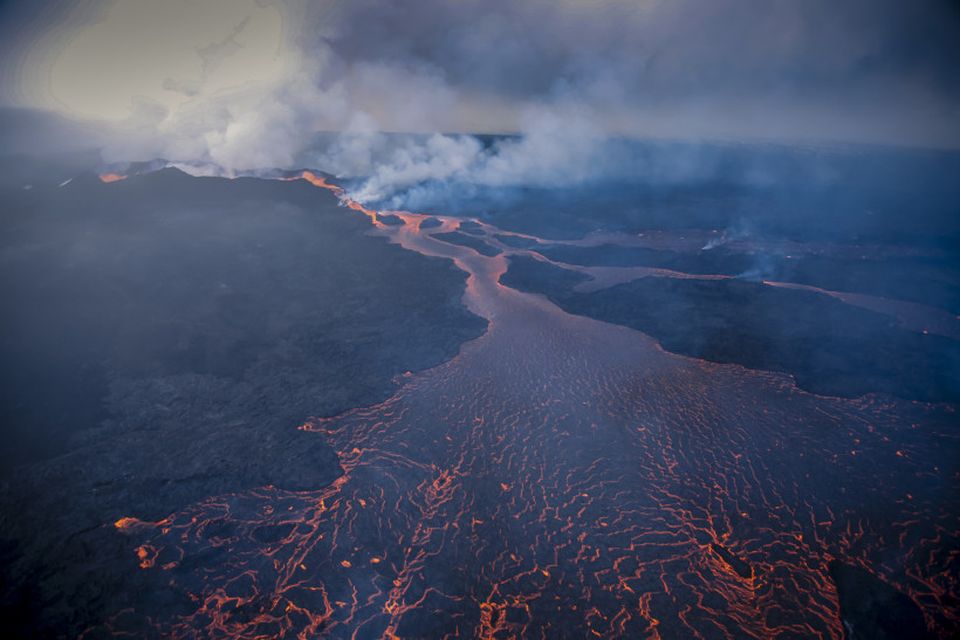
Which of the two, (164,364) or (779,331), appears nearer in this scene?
(164,364)

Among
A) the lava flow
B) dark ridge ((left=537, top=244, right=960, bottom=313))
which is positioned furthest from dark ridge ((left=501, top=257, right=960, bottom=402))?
dark ridge ((left=537, top=244, right=960, bottom=313))

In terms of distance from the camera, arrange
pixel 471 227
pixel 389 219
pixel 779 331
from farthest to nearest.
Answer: pixel 389 219 → pixel 471 227 → pixel 779 331

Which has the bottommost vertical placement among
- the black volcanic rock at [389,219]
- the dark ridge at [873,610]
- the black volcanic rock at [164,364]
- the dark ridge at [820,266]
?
the dark ridge at [873,610]

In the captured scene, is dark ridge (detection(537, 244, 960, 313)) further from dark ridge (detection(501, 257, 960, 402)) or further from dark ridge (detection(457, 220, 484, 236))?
dark ridge (detection(457, 220, 484, 236))

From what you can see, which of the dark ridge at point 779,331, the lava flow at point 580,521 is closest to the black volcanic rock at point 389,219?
the dark ridge at point 779,331

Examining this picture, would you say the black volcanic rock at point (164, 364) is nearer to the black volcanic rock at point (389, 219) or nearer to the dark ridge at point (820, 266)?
the black volcanic rock at point (389, 219)

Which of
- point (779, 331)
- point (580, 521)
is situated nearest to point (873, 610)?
point (580, 521)

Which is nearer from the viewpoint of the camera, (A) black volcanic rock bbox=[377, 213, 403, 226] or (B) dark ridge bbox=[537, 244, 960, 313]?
(B) dark ridge bbox=[537, 244, 960, 313]

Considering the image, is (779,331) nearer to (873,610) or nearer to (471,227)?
(873,610)

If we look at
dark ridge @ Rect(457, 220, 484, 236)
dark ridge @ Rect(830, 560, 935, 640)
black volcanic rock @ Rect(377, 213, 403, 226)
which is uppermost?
black volcanic rock @ Rect(377, 213, 403, 226)
